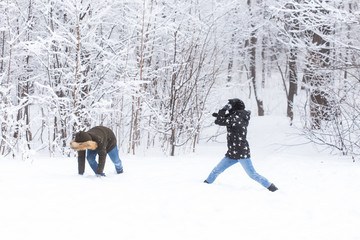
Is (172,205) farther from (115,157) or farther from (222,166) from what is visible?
(115,157)

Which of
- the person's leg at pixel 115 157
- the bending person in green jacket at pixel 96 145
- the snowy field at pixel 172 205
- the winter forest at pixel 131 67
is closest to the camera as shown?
the snowy field at pixel 172 205

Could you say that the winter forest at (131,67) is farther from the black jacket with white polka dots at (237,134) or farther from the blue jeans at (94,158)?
the black jacket with white polka dots at (237,134)

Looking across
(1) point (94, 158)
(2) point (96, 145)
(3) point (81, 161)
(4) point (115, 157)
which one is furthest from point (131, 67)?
(2) point (96, 145)

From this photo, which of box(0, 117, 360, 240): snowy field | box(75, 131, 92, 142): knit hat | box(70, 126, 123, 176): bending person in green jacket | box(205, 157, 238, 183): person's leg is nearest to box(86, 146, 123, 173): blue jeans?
box(70, 126, 123, 176): bending person in green jacket

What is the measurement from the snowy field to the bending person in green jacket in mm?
226

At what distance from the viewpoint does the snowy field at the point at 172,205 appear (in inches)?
127

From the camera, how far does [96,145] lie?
4.67m

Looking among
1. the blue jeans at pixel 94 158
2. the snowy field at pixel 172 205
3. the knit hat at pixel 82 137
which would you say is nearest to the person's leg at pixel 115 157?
the blue jeans at pixel 94 158

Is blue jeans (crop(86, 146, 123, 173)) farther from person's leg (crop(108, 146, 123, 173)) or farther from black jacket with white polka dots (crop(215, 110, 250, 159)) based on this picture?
black jacket with white polka dots (crop(215, 110, 250, 159))

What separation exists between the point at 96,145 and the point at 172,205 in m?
1.46

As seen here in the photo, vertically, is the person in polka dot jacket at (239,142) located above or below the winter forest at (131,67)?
below

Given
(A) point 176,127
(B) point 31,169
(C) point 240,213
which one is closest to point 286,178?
(C) point 240,213

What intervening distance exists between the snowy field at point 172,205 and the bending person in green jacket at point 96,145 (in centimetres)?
23

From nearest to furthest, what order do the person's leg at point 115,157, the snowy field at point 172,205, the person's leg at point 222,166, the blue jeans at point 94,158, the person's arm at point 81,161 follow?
the snowy field at point 172,205 → the person's leg at point 222,166 → the person's arm at point 81,161 → the blue jeans at point 94,158 → the person's leg at point 115,157
